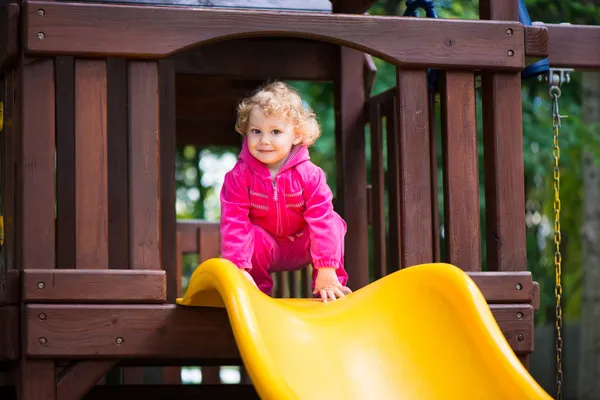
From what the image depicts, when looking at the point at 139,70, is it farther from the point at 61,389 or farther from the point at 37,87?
the point at 61,389

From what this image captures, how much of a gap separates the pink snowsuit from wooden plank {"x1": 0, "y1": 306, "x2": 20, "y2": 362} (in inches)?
34.6

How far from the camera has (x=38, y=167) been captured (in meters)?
3.83

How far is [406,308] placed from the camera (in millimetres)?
3795

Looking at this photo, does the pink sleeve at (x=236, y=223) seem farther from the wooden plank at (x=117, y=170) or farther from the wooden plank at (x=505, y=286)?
the wooden plank at (x=117, y=170)

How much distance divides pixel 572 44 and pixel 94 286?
263 centimetres

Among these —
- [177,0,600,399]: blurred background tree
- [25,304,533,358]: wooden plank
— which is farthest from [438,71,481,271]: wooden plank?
[177,0,600,399]: blurred background tree

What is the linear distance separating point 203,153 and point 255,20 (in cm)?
1388

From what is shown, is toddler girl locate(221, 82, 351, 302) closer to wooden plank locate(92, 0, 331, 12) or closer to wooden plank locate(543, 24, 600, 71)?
wooden plank locate(92, 0, 331, 12)

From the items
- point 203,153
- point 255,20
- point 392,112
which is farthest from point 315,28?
point 203,153

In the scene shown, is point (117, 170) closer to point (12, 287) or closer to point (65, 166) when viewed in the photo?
point (65, 166)

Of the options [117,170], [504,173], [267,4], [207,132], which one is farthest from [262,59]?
[207,132]

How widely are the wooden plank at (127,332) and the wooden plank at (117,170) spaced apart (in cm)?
160

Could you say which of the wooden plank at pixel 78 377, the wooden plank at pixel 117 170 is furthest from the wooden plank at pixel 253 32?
the wooden plank at pixel 117 170

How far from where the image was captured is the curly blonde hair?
4098mm
